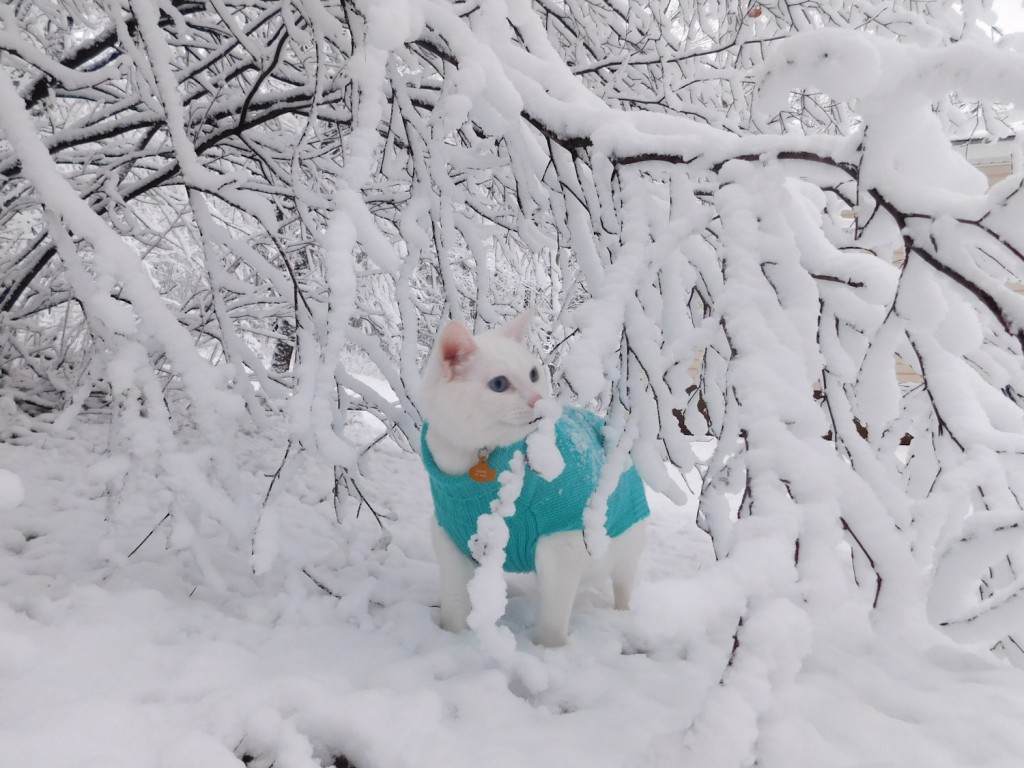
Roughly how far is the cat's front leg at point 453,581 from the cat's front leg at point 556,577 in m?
0.25

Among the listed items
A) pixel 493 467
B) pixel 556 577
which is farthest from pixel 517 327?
pixel 556 577

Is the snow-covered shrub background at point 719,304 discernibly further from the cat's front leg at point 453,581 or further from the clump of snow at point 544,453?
the cat's front leg at point 453,581

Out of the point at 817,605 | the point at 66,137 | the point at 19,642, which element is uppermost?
the point at 66,137

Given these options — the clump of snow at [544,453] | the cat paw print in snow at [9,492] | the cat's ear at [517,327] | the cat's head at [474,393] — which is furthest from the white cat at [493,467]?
the cat paw print in snow at [9,492]

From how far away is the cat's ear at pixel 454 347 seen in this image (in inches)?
66.2

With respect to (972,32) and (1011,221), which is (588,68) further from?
(972,32)

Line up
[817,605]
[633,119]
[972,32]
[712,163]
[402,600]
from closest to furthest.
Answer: [817,605] < [712,163] < [633,119] < [402,600] < [972,32]

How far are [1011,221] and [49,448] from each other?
150 inches

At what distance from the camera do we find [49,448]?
298 cm

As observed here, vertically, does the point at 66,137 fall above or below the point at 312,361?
above

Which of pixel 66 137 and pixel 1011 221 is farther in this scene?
pixel 66 137

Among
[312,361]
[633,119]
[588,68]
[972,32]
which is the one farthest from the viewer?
[972,32]

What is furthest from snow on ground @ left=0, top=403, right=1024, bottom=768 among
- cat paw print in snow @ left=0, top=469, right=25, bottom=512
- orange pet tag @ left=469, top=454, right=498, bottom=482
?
orange pet tag @ left=469, top=454, right=498, bottom=482

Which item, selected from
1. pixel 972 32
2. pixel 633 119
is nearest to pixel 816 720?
pixel 633 119
